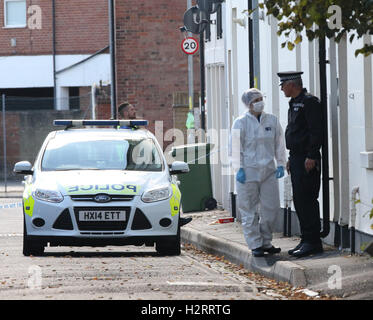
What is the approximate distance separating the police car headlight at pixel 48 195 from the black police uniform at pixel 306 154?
268 cm

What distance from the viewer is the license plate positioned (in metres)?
12.5

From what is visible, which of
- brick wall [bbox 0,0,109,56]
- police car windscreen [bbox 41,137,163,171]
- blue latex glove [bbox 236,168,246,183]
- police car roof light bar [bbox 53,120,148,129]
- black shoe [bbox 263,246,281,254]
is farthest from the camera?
brick wall [bbox 0,0,109,56]

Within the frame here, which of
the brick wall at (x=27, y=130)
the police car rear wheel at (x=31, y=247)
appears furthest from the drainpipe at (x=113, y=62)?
the police car rear wheel at (x=31, y=247)

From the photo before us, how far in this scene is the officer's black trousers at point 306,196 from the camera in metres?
11.5

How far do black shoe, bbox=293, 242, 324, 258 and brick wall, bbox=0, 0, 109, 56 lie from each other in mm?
31035

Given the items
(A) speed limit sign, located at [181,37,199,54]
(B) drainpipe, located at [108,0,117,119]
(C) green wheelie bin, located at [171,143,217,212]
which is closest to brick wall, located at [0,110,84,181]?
(B) drainpipe, located at [108,0,117,119]

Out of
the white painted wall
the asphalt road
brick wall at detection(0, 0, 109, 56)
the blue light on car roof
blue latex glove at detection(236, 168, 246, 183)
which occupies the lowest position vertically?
the asphalt road

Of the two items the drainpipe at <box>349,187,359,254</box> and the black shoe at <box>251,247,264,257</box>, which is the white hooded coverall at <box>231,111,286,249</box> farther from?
the drainpipe at <box>349,187,359,254</box>

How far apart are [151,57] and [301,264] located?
885 inches

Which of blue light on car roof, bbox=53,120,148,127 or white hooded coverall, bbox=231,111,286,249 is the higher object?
blue light on car roof, bbox=53,120,148,127

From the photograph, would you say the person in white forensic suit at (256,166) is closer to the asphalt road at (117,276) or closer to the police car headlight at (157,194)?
the asphalt road at (117,276)

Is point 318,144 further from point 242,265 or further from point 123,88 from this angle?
point 123,88

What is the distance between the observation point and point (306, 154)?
11492mm
